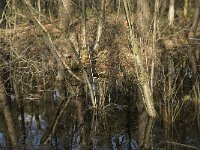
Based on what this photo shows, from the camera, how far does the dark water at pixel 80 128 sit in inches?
310

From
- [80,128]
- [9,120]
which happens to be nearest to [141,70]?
[80,128]

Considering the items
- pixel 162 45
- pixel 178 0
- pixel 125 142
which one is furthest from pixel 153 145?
pixel 178 0

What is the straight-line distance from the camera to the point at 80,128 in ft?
29.0

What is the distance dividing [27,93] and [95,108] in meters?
2.78

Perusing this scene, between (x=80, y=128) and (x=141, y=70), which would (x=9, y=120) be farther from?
(x=141, y=70)

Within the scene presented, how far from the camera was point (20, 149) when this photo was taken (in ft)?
25.2

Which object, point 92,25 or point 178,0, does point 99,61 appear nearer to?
point 92,25

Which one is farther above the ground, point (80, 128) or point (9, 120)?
point (9, 120)

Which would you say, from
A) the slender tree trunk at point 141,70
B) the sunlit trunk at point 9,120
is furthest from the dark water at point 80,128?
the slender tree trunk at point 141,70

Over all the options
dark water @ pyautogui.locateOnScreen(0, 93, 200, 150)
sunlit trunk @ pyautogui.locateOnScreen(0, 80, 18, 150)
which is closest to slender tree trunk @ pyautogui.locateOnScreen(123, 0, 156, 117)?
dark water @ pyautogui.locateOnScreen(0, 93, 200, 150)

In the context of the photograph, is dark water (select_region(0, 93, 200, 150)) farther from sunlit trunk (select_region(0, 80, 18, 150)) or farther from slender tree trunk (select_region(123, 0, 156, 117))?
slender tree trunk (select_region(123, 0, 156, 117))

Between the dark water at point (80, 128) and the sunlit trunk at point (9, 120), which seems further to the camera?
the sunlit trunk at point (9, 120)

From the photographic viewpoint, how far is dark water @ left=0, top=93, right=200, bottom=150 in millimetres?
7867

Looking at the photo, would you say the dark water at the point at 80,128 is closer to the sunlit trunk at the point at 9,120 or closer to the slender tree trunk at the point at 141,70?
the sunlit trunk at the point at 9,120
